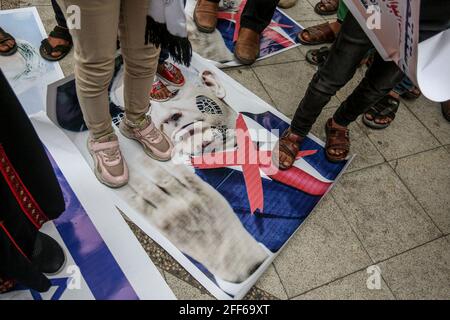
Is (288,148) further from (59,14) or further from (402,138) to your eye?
(59,14)

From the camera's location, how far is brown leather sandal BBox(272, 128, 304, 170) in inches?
43.8

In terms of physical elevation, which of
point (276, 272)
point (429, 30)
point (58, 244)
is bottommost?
point (276, 272)

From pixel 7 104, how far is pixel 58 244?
485 mm

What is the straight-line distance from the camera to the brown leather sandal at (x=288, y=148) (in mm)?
1111

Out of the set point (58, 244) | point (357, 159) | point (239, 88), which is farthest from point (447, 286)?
point (58, 244)

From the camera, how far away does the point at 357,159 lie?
4.00ft

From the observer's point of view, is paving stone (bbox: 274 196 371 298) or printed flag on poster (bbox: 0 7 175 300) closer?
printed flag on poster (bbox: 0 7 175 300)

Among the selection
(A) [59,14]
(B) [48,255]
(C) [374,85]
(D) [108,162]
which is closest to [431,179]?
(C) [374,85]

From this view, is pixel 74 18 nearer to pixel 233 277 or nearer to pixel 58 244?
pixel 58 244

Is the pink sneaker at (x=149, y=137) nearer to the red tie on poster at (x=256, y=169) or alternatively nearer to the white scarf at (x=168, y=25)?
the red tie on poster at (x=256, y=169)

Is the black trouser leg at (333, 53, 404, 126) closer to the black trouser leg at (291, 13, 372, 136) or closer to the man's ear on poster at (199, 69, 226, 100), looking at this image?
the black trouser leg at (291, 13, 372, 136)

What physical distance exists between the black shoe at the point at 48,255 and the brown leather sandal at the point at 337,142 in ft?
2.97

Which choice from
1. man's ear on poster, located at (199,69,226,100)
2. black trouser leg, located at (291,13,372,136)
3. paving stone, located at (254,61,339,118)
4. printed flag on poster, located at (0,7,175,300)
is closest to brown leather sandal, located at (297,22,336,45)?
paving stone, located at (254,61,339,118)
